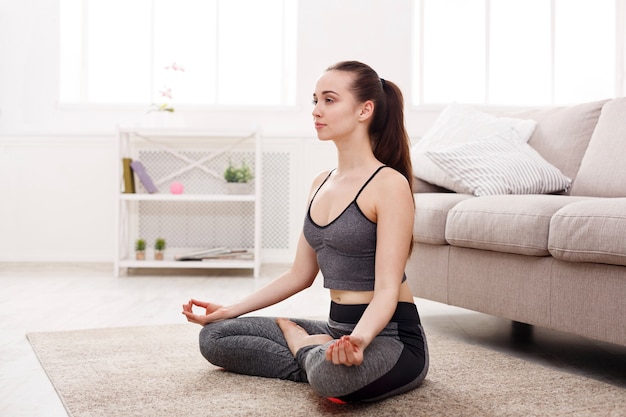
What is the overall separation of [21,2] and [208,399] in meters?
3.58

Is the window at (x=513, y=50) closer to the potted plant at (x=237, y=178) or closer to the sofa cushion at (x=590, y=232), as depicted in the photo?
the potted plant at (x=237, y=178)

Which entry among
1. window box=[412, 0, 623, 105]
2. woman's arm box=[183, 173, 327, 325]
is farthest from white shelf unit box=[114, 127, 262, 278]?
woman's arm box=[183, 173, 327, 325]

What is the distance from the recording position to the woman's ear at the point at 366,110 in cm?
161

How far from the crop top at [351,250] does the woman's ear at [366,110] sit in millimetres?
120

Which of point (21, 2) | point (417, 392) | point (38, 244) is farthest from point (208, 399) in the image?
point (21, 2)

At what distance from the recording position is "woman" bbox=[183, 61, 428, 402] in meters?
1.48

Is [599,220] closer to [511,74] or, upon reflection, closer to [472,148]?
[472,148]

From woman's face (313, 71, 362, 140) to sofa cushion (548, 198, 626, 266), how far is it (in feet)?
2.11

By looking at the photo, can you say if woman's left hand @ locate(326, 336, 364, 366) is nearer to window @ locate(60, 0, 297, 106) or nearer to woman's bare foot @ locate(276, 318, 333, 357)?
woman's bare foot @ locate(276, 318, 333, 357)

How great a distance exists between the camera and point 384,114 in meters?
1.65

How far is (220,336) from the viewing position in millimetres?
1766

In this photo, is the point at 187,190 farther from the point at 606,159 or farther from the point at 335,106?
the point at 335,106

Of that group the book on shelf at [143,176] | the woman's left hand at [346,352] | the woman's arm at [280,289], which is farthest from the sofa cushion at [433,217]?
the book on shelf at [143,176]

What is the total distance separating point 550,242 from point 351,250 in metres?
0.60
